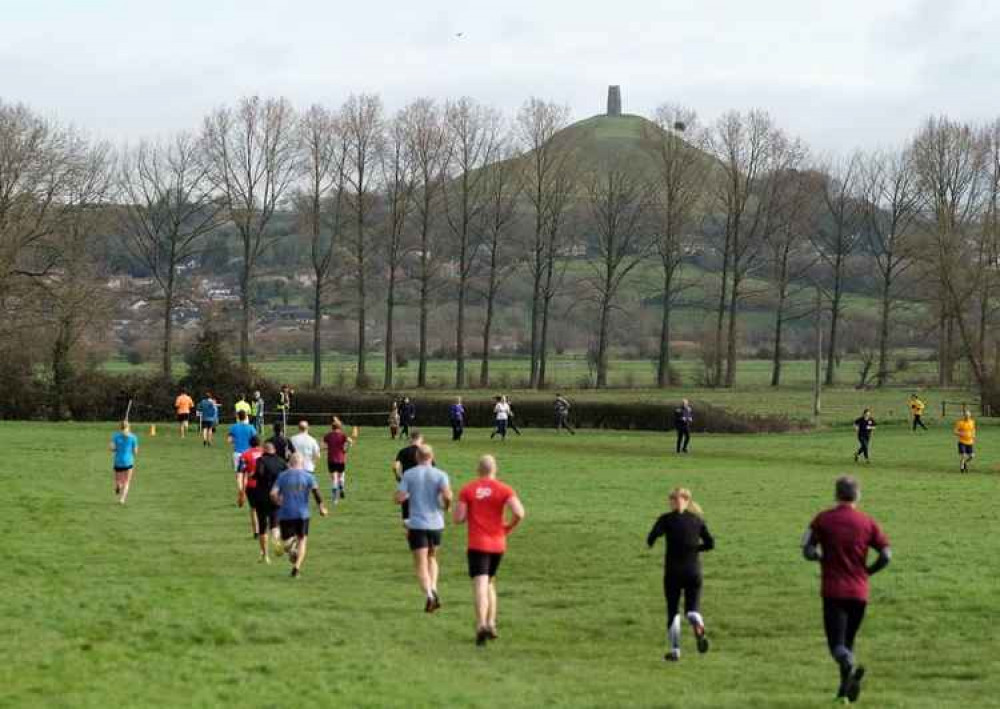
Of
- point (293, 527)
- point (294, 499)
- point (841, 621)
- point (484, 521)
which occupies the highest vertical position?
point (484, 521)

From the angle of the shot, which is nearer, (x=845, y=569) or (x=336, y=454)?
(x=845, y=569)

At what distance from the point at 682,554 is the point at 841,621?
2.26m

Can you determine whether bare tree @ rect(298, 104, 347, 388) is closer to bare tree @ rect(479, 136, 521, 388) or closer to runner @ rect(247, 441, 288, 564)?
bare tree @ rect(479, 136, 521, 388)

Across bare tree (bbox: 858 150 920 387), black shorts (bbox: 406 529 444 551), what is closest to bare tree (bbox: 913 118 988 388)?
bare tree (bbox: 858 150 920 387)

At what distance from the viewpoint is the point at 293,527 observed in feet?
66.1

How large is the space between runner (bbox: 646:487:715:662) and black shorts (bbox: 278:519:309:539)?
22.2 ft

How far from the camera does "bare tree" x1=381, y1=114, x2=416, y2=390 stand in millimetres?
91062

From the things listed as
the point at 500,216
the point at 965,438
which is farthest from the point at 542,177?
the point at 965,438

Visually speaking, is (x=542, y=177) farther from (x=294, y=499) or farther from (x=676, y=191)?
(x=294, y=499)

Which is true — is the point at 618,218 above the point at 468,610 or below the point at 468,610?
above

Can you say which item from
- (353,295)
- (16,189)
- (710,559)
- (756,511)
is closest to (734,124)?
(353,295)

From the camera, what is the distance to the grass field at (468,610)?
1363 cm

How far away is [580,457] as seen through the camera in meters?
44.0

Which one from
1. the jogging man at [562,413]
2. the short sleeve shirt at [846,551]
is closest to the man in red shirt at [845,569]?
the short sleeve shirt at [846,551]
